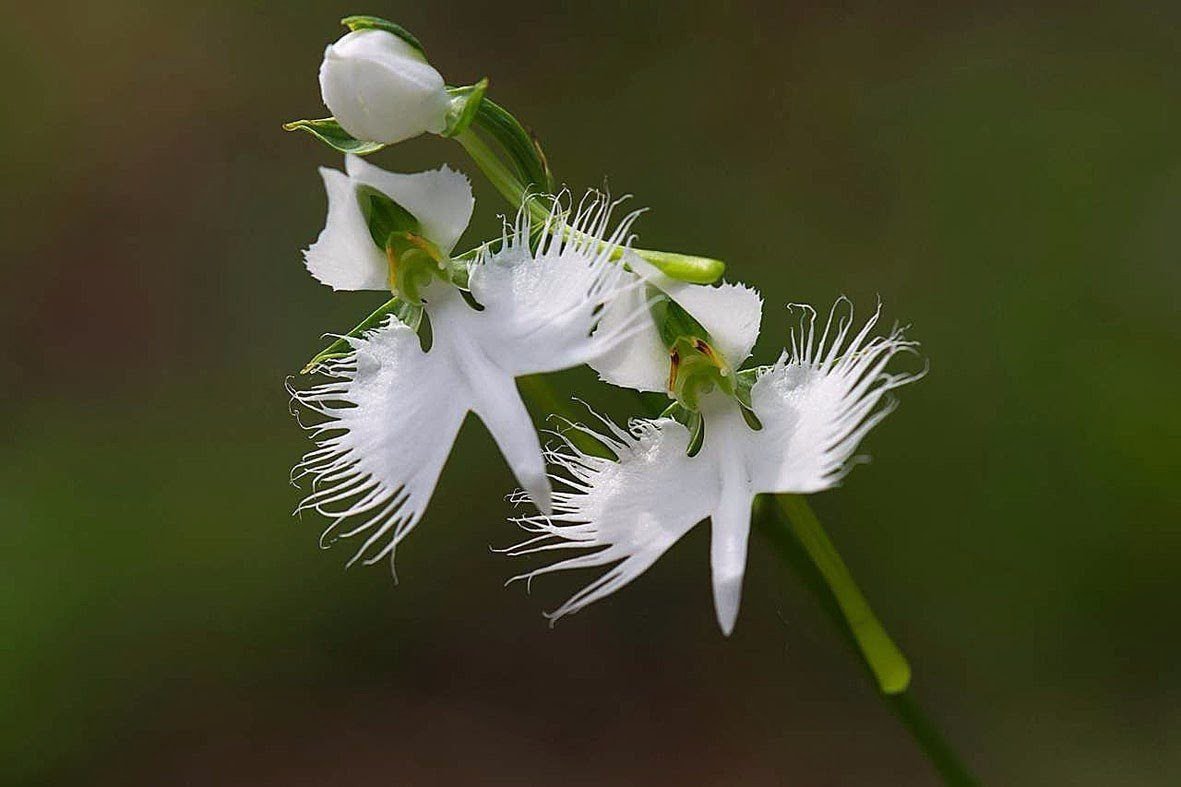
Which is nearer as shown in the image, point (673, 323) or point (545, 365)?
point (545, 365)

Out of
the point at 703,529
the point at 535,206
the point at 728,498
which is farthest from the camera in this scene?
the point at 703,529

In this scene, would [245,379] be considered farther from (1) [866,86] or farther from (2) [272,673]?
(1) [866,86]

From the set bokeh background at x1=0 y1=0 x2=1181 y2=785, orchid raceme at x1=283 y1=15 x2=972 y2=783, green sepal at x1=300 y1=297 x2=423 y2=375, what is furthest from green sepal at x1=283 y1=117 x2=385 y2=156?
bokeh background at x1=0 y1=0 x2=1181 y2=785

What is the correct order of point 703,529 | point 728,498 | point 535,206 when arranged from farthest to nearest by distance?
point 703,529 → point 535,206 → point 728,498

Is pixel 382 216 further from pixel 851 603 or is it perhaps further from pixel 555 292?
pixel 851 603

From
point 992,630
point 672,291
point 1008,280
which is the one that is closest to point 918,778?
point 992,630

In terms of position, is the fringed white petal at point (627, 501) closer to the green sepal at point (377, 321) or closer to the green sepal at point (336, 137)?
the green sepal at point (377, 321)

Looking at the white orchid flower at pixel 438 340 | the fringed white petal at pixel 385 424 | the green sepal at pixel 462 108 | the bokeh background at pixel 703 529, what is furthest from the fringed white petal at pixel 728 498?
the bokeh background at pixel 703 529

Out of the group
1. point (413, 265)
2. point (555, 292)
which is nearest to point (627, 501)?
point (555, 292)

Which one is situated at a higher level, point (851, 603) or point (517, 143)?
point (517, 143)
